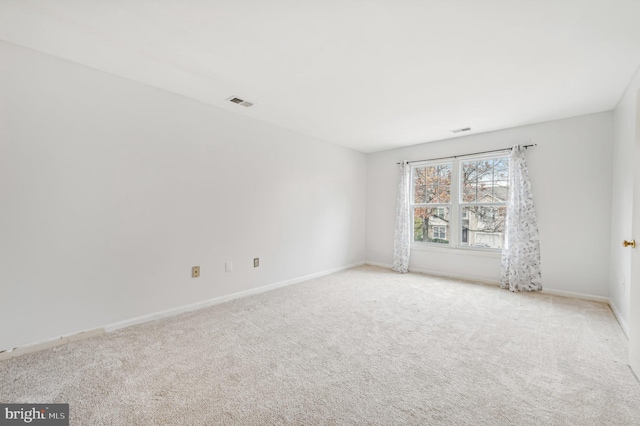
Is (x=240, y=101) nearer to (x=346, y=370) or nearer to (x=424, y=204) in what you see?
(x=346, y=370)

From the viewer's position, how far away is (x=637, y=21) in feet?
5.83

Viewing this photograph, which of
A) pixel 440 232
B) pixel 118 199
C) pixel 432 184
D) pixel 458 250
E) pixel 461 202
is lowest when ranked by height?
pixel 458 250

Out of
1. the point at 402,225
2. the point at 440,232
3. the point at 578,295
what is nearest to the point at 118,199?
the point at 402,225

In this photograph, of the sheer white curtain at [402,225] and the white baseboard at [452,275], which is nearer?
the white baseboard at [452,275]

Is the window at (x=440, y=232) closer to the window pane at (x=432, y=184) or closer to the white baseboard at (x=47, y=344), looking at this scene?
the window pane at (x=432, y=184)

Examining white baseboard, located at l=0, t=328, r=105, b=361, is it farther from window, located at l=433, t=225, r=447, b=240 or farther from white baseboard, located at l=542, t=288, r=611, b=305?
white baseboard, located at l=542, t=288, r=611, b=305

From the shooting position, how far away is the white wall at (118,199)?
2.08 meters

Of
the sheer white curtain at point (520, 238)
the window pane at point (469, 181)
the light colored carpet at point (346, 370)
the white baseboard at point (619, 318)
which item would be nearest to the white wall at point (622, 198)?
the white baseboard at point (619, 318)

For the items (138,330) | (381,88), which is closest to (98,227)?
(138,330)

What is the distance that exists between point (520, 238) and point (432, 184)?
1.60m

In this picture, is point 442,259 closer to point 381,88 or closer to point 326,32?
point 381,88

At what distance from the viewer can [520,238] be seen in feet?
12.6

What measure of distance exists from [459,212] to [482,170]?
75cm

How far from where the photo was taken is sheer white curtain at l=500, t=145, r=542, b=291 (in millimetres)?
3777
